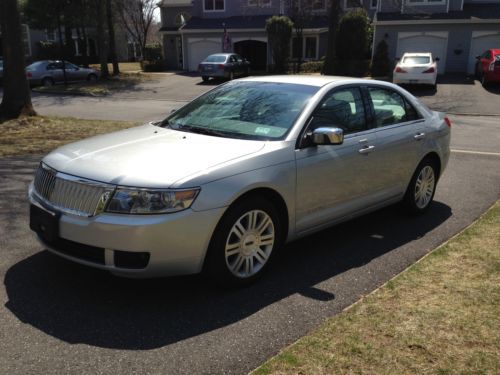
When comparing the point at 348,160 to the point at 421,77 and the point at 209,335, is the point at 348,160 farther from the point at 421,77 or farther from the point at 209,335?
the point at 421,77

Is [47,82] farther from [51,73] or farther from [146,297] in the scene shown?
[146,297]

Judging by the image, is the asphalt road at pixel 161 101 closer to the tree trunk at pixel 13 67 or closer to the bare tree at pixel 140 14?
the tree trunk at pixel 13 67

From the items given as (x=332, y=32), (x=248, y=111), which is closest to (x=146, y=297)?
→ (x=248, y=111)

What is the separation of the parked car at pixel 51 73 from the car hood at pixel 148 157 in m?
24.7

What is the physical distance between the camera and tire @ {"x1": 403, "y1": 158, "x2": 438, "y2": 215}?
5.83m

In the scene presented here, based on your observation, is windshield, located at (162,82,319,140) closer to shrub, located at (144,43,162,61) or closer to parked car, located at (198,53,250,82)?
parked car, located at (198,53,250,82)

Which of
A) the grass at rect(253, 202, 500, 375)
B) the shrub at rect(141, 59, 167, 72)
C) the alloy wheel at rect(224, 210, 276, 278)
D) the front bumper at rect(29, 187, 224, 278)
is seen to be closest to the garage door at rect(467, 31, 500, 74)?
the shrub at rect(141, 59, 167, 72)

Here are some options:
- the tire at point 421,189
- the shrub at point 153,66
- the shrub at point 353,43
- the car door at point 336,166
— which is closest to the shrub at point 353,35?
the shrub at point 353,43

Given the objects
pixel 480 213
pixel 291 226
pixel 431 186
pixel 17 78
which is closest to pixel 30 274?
pixel 291 226

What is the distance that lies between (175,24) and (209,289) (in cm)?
4254

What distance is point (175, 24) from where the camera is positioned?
43375mm

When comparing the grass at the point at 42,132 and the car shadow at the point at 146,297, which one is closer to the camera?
the car shadow at the point at 146,297

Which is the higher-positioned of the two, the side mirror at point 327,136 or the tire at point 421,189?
the side mirror at point 327,136

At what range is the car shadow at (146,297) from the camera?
132 inches
